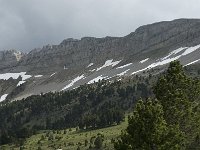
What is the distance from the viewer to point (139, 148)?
128 feet

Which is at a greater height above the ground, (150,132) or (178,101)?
(178,101)

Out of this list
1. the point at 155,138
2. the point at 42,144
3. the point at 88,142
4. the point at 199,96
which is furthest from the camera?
the point at 42,144

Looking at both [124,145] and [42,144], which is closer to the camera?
[124,145]

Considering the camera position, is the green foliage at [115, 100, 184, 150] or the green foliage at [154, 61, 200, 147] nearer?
the green foliage at [115, 100, 184, 150]

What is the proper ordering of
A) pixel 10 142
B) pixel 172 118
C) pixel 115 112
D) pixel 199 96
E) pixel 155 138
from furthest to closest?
pixel 115 112 < pixel 10 142 < pixel 199 96 < pixel 172 118 < pixel 155 138

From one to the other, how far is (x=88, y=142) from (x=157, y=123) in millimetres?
73983

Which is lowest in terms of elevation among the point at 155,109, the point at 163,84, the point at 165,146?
the point at 165,146

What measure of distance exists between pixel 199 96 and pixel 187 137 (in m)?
6.07

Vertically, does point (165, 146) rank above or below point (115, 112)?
below

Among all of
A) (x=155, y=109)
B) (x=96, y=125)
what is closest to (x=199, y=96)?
(x=155, y=109)

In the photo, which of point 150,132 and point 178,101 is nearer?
point 150,132

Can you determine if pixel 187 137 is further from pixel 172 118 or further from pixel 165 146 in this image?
pixel 165 146

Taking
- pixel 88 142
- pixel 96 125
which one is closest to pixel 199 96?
pixel 88 142

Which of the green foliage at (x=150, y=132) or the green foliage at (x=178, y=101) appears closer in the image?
the green foliage at (x=150, y=132)
